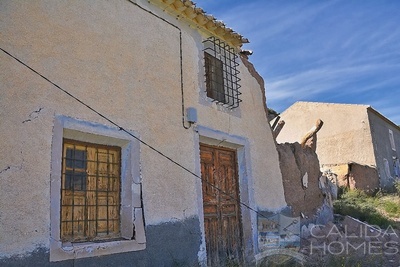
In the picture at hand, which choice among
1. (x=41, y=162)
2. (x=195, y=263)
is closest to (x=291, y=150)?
(x=195, y=263)

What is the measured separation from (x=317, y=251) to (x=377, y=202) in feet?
29.3

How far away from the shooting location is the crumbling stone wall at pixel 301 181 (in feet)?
26.6

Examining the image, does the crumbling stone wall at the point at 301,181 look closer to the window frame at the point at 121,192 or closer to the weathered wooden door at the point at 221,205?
the weathered wooden door at the point at 221,205

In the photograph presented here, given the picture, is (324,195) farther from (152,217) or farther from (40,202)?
(40,202)

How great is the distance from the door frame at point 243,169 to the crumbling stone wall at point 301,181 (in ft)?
4.83

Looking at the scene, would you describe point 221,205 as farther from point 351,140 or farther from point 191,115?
point 351,140

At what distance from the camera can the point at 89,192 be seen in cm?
442

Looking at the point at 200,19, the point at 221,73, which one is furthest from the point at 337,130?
the point at 200,19

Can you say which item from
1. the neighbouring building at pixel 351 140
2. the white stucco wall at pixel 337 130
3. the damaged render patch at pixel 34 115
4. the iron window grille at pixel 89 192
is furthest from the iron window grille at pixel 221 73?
the white stucco wall at pixel 337 130

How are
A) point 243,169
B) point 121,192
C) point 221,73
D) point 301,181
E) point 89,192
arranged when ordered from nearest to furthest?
point 89,192 → point 121,192 → point 243,169 → point 221,73 → point 301,181

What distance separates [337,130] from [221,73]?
1449 centimetres

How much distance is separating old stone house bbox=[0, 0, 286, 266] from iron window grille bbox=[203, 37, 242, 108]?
1.4 inches

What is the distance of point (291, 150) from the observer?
8750mm

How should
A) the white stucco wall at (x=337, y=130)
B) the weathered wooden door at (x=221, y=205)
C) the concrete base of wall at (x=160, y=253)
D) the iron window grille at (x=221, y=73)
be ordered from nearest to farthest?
the concrete base of wall at (x=160, y=253), the weathered wooden door at (x=221, y=205), the iron window grille at (x=221, y=73), the white stucco wall at (x=337, y=130)
